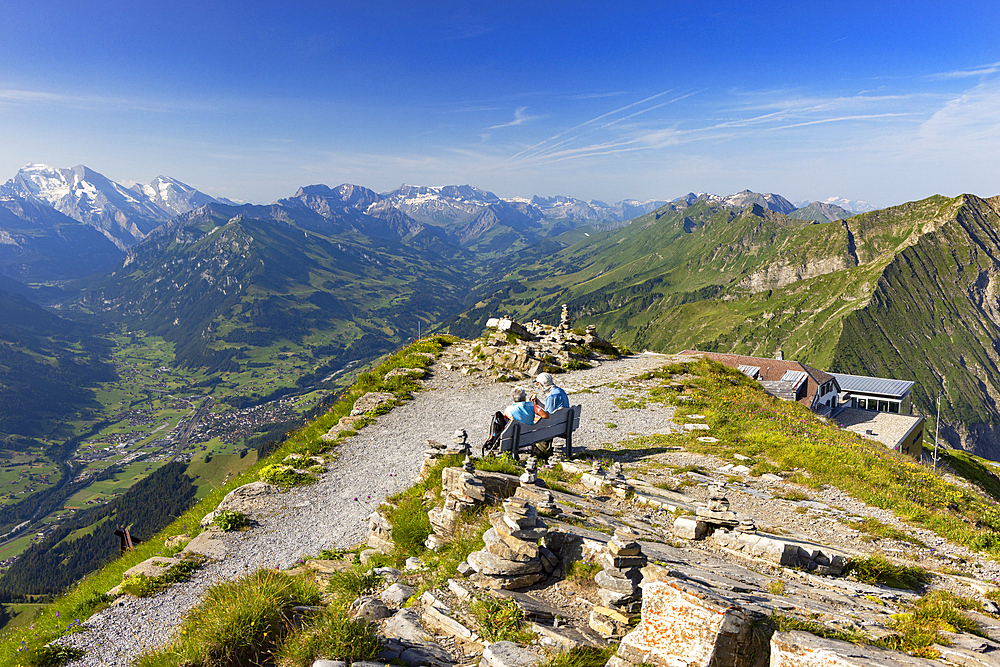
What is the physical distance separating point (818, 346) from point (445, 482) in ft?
763

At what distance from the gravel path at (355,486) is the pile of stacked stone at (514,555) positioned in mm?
6391

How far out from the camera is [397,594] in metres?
8.38

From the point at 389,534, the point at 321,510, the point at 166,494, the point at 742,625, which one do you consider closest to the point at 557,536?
the point at 742,625

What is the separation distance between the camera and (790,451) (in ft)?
57.4

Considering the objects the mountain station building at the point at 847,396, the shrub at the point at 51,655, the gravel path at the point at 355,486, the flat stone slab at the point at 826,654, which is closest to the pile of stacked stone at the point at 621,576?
the flat stone slab at the point at 826,654

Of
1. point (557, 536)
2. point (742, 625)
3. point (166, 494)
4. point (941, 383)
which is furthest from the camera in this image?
point (941, 383)

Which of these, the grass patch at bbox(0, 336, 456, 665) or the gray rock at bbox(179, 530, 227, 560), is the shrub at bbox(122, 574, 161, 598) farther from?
the gray rock at bbox(179, 530, 227, 560)

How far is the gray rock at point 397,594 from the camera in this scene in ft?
26.8

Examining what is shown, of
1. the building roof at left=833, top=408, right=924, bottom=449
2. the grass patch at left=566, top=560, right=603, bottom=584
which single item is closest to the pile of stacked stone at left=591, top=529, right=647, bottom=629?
the grass patch at left=566, top=560, right=603, bottom=584

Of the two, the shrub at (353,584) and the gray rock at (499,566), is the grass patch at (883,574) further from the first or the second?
the shrub at (353,584)

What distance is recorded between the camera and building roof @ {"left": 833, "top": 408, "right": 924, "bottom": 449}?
47.7 m

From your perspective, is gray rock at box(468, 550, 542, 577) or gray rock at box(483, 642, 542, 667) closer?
gray rock at box(483, 642, 542, 667)

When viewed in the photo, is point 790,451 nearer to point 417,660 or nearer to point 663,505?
point 663,505

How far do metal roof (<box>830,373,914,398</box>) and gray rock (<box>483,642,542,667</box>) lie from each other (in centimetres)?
8573
